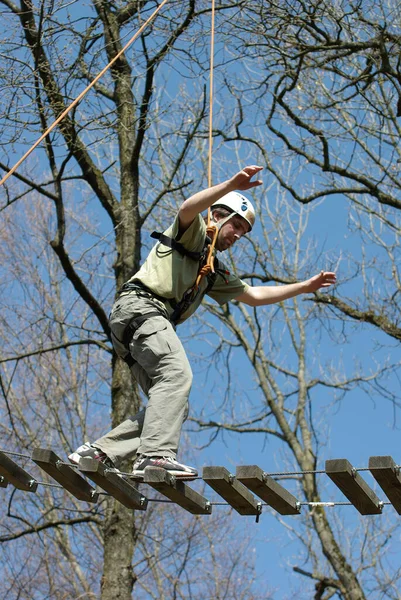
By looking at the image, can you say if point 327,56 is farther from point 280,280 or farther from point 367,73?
point 280,280

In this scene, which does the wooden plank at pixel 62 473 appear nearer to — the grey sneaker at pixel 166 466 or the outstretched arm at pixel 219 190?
the grey sneaker at pixel 166 466

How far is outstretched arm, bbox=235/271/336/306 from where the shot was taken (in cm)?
661

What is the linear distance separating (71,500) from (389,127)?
750 centimetres

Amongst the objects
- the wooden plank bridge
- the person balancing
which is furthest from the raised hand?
the wooden plank bridge

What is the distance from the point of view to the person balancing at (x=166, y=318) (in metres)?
5.52

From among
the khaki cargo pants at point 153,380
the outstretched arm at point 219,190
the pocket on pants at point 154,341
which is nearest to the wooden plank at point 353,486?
the khaki cargo pants at point 153,380

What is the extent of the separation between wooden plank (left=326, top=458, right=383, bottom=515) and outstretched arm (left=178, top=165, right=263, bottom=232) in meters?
1.48

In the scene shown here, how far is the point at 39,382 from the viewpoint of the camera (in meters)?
16.0

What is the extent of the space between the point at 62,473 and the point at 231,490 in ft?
3.07

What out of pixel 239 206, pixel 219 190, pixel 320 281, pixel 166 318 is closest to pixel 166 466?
pixel 166 318

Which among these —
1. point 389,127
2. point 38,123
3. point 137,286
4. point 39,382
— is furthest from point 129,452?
point 39,382

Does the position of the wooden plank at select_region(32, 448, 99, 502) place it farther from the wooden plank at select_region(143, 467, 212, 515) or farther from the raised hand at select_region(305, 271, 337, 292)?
the raised hand at select_region(305, 271, 337, 292)

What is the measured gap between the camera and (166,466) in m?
5.41

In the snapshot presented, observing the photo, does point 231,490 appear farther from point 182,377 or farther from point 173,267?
point 173,267
